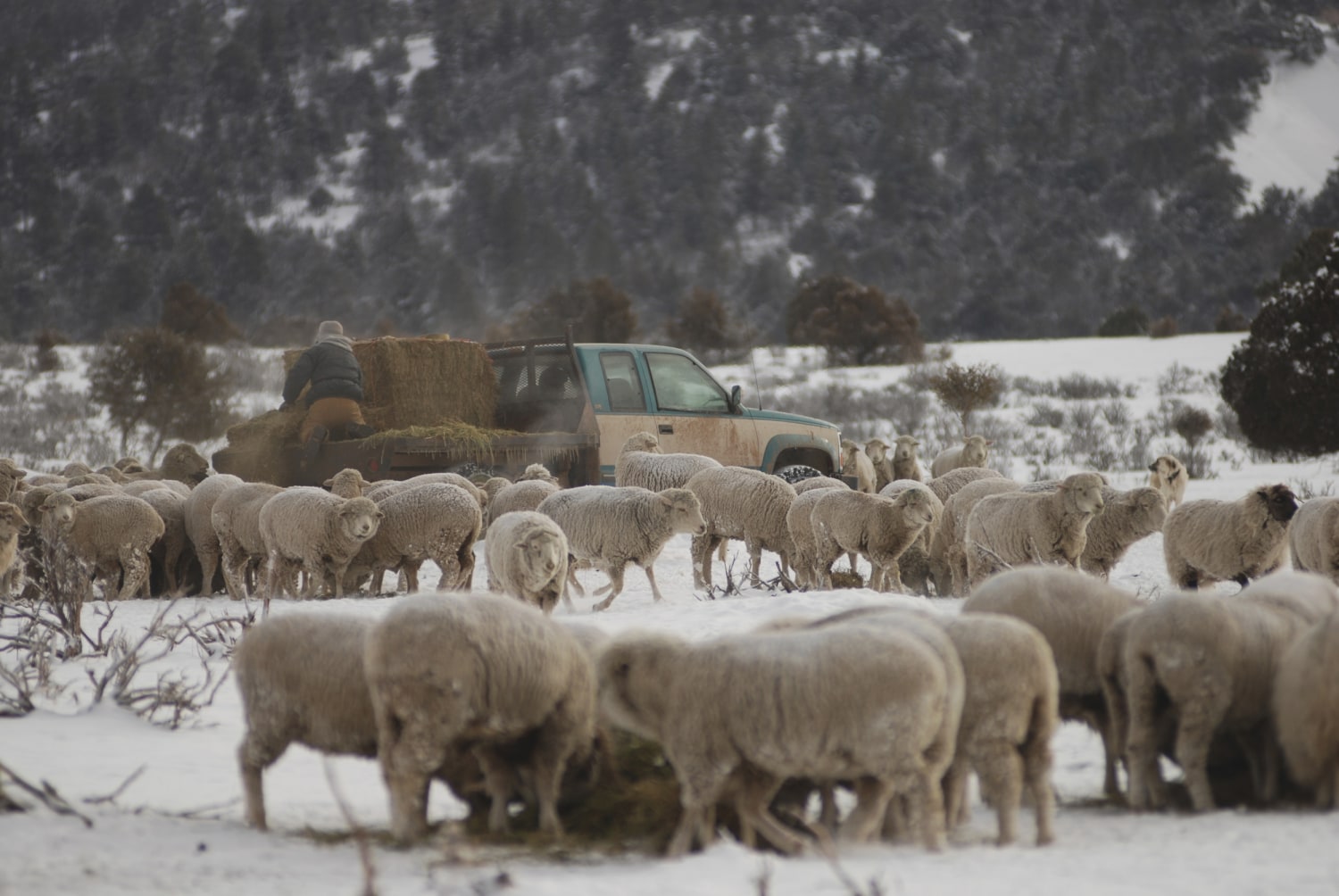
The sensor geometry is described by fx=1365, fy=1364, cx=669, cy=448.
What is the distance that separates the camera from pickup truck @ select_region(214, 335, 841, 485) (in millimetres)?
13039

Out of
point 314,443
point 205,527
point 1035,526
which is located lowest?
point 1035,526

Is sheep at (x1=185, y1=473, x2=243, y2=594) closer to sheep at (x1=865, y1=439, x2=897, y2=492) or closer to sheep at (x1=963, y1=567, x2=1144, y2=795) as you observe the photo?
sheep at (x1=963, y1=567, x2=1144, y2=795)

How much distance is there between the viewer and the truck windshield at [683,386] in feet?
48.8

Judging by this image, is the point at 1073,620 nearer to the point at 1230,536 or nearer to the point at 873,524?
the point at 1230,536

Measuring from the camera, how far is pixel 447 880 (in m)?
4.12

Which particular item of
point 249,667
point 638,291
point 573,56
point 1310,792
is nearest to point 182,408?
point 249,667

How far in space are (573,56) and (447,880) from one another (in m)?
107

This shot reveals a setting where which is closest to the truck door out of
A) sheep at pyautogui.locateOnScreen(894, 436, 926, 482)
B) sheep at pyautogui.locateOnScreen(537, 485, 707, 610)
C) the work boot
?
sheep at pyautogui.locateOnScreen(894, 436, 926, 482)

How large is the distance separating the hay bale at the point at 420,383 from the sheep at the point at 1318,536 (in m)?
7.98

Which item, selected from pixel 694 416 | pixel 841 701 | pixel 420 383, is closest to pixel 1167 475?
pixel 694 416

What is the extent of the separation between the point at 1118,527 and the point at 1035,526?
111cm

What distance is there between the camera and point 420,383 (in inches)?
557

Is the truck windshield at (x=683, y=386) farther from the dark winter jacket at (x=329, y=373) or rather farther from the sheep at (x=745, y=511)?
the dark winter jacket at (x=329, y=373)

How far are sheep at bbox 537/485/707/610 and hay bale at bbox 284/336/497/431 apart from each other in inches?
147
